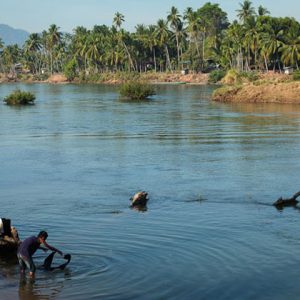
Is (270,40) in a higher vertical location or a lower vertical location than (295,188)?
higher

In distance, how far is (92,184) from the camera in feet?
88.2

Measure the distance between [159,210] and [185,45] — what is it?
14821cm

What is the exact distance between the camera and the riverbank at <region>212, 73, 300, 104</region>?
2862 inches

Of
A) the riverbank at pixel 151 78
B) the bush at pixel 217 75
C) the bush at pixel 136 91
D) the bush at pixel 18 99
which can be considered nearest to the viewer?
the bush at pixel 18 99

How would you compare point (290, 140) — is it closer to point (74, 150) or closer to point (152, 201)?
point (74, 150)

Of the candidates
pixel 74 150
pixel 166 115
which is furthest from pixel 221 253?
pixel 166 115

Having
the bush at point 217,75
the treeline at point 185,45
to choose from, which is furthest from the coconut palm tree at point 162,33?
the bush at point 217,75

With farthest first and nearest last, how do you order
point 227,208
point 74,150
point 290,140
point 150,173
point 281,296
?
point 290,140, point 74,150, point 150,173, point 227,208, point 281,296

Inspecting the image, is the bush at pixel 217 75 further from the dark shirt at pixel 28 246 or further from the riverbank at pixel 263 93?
the dark shirt at pixel 28 246

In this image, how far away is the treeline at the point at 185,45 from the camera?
12000 centimetres

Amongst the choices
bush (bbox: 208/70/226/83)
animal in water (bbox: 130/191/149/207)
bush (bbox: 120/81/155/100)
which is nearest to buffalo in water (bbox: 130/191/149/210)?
animal in water (bbox: 130/191/149/207)

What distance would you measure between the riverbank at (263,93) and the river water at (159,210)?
26343 millimetres

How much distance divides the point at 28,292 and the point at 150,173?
1514 centimetres

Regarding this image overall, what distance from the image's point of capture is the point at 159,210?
22422 millimetres
